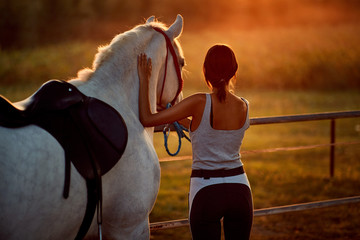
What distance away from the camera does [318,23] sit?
32.8 metres

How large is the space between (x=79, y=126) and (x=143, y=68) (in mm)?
681

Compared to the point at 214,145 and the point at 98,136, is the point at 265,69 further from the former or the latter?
the point at 98,136

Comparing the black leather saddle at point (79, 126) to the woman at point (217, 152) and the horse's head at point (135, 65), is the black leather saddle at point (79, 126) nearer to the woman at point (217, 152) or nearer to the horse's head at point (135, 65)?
the horse's head at point (135, 65)

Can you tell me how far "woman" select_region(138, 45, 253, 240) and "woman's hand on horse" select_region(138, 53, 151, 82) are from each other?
1.11 ft

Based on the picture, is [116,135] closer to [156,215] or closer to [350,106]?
[156,215]

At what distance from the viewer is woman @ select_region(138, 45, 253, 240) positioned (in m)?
2.38

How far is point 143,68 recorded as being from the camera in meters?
2.71

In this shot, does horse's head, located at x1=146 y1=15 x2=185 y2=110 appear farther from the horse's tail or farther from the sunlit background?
the horse's tail

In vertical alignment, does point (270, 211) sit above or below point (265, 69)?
below

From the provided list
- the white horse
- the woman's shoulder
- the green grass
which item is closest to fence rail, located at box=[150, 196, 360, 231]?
the green grass

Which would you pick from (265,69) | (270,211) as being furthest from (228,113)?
(265,69)

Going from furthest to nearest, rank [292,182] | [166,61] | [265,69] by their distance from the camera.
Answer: [265,69] → [292,182] → [166,61]

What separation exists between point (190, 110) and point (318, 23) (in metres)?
33.0

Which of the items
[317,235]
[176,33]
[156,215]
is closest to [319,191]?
[317,235]
